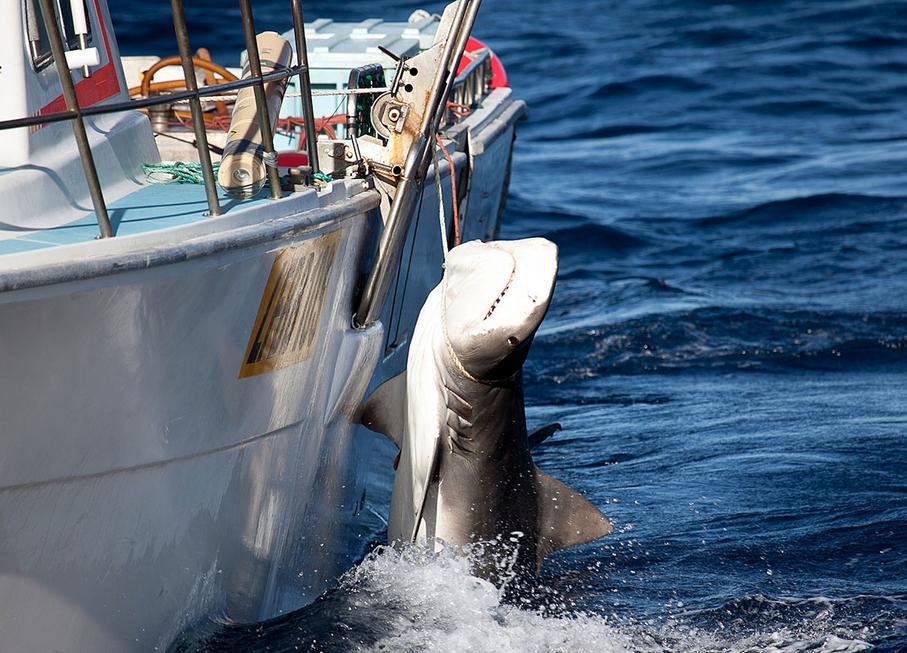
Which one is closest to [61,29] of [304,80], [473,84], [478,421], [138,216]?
[304,80]

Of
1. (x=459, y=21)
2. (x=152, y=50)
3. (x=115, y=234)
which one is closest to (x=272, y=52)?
(x=459, y=21)

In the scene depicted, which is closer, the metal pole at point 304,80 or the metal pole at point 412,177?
the metal pole at point 304,80

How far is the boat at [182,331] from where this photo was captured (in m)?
3.78

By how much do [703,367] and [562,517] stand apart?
14.2ft

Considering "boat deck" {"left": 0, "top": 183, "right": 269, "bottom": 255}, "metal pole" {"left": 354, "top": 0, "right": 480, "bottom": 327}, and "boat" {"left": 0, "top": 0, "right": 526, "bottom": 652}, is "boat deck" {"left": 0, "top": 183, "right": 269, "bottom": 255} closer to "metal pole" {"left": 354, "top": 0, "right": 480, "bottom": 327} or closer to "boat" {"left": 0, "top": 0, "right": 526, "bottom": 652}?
"boat" {"left": 0, "top": 0, "right": 526, "bottom": 652}

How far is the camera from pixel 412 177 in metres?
5.07

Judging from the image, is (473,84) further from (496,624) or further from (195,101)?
(195,101)

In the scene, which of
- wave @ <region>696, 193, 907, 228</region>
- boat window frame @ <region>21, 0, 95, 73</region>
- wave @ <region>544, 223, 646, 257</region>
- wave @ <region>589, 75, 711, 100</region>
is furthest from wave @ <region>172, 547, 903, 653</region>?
wave @ <region>589, 75, 711, 100</region>

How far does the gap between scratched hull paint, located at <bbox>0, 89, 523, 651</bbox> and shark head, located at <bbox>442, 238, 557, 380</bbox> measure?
53cm

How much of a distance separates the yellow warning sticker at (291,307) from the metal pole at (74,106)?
28.7 inches

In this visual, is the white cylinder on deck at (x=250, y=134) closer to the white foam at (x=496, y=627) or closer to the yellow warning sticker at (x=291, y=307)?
the yellow warning sticker at (x=291, y=307)

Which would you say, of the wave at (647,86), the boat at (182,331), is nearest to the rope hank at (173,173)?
the boat at (182,331)

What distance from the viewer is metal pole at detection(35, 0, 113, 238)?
142 inches

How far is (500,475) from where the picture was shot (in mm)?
4992
